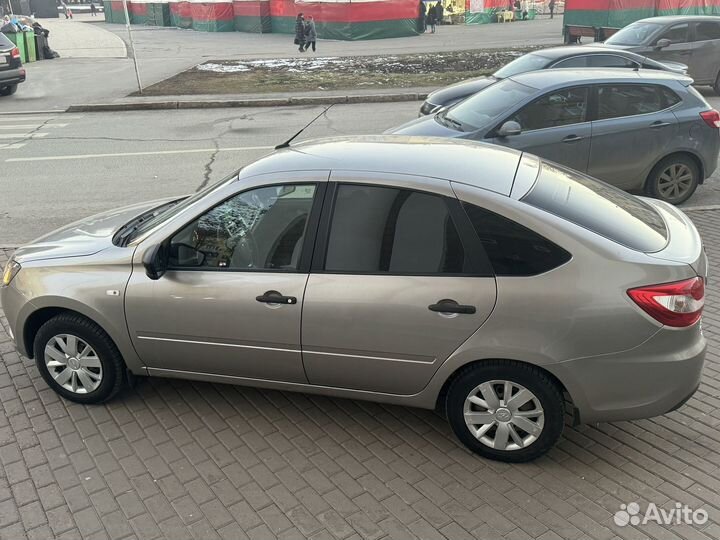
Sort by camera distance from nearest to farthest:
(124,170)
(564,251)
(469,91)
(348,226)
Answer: (564,251) < (348,226) < (124,170) < (469,91)

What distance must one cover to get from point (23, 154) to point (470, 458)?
1129 cm

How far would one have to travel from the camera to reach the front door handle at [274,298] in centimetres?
387

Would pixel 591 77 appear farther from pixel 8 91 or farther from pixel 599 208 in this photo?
pixel 8 91

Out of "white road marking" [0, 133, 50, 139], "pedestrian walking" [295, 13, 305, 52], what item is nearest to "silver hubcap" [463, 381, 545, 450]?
"white road marking" [0, 133, 50, 139]

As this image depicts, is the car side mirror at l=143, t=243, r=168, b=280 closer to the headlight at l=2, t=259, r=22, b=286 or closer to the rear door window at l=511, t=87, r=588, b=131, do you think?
the headlight at l=2, t=259, r=22, b=286

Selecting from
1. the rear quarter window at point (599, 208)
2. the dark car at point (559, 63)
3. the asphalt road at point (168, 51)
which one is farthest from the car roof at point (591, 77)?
the asphalt road at point (168, 51)

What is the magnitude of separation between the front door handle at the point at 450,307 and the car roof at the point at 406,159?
0.67 meters

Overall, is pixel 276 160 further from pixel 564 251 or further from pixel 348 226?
pixel 564 251

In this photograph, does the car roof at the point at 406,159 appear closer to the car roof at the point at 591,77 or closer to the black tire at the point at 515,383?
the black tire at the point at 515,383

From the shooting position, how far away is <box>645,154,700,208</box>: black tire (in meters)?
8.15

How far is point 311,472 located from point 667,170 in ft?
20.6

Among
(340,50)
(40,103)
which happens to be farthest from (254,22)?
(40,103)

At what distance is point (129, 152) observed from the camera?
12.4 metres

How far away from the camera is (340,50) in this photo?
100 feet
